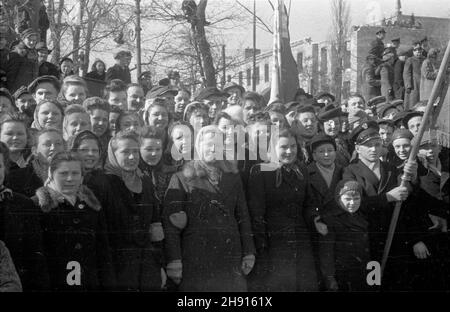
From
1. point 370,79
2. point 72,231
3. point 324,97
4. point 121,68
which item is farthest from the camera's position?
point 370,79

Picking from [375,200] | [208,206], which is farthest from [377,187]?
[208,206]

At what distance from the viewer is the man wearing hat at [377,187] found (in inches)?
158

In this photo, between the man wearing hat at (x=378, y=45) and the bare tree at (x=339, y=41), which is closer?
the bare tree at (x=339, y=41)

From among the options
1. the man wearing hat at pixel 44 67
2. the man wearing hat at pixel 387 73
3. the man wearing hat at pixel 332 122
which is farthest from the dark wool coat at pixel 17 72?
the man wearing hat at pixel 387 73

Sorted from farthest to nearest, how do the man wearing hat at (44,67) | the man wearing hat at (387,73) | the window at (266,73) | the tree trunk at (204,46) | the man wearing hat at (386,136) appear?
the man wearing hat at (387,73) → the man wearing hat at (44,67) → the window at (266,73) → the tree trunk at (204,46) → the man wearing hat at (386,136)

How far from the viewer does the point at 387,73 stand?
8.05 metres

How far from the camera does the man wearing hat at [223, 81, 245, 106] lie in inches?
233

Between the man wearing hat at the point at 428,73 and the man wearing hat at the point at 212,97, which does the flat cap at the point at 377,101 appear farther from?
the man wearing hat at the point at 212,97

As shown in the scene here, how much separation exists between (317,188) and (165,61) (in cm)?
199

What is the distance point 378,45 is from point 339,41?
4.26 feet

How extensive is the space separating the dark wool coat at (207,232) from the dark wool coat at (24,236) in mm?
A: 680

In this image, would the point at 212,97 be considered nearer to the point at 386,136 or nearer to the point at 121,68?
the point at 121,68

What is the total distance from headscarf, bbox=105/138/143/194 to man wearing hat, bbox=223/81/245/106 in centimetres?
227
